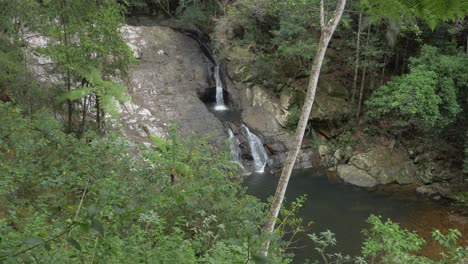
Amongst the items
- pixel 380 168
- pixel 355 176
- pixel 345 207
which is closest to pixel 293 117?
pixel 355 176

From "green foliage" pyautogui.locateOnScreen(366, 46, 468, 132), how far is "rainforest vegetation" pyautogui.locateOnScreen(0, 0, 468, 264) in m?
0.05

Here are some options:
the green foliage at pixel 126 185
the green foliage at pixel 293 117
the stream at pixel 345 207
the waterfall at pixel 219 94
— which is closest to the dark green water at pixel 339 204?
the stream at pixel 345 207

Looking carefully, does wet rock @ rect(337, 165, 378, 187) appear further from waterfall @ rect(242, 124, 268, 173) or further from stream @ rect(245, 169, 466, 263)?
waterfall @ rect(242, 124, 268, 173)

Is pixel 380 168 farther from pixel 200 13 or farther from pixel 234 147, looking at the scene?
pixel 200 13

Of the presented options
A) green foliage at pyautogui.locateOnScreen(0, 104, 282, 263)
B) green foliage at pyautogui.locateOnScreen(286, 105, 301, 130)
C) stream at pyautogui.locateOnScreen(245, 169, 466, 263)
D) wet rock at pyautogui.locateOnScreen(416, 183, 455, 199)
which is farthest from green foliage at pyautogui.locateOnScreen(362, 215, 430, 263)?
green foliage at pyautogui.locateOnScreen(286, 105, 301, 130)

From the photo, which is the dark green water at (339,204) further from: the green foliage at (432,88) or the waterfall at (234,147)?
the green foliage at (432,88)

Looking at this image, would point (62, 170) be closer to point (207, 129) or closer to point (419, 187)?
point (207, 129)

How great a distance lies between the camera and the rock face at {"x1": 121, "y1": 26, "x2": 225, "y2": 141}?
50.1 ft

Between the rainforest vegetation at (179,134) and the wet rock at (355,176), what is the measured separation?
1596mm

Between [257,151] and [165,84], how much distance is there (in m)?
5.70

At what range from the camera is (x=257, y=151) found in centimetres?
1565

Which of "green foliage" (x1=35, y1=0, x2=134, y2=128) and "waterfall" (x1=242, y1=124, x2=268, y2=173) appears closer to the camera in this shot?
"green foliage" (x1=35, y1=0, x2=134, y2=128)

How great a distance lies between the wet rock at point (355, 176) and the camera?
1369cm

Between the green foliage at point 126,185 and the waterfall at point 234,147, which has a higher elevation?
the green foliage at point 126,185
